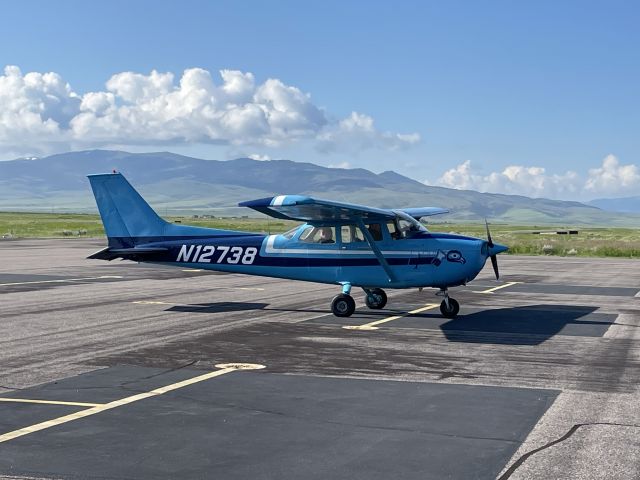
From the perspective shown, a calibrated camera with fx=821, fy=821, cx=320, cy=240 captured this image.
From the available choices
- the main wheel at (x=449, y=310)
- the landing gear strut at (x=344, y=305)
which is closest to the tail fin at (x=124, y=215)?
the landing gear strut at (x=344, y=305)

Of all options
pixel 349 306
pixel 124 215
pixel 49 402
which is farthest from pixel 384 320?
pixel 49 402

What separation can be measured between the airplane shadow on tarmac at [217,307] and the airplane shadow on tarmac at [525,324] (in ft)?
19.7

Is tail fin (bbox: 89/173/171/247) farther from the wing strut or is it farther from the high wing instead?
the wing strut

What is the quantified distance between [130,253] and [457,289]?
13066mm

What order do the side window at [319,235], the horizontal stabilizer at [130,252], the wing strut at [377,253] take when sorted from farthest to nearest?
the horizontal stabilizer at [130,252] < the side window at [319,235] < the wing strut at [377,253]

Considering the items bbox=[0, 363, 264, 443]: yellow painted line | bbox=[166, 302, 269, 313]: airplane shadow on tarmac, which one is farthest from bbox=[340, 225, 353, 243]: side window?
bbox=[0, 363, 264, 443]: yellow painted line

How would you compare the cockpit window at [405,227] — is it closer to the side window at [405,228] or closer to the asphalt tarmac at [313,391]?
the side window at [405,228]

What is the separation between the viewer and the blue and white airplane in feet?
67.1

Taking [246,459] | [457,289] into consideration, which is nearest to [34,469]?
[246,459]

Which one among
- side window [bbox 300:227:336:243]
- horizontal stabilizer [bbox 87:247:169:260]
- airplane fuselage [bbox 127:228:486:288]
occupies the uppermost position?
side window [bbox 300:227:336:243]

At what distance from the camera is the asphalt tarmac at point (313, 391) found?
840 centimetres

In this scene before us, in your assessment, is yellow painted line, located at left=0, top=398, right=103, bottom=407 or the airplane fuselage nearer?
yellow painted line, located at left=0, top=398, right=103, bottom=407

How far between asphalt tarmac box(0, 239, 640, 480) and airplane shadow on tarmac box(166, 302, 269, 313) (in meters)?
0.06

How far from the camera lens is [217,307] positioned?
914 inches
